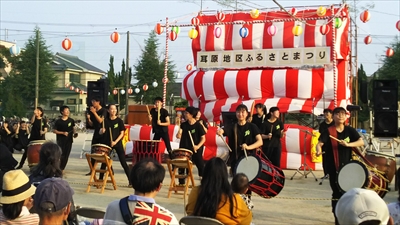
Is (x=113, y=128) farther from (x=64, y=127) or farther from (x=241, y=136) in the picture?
(x=241, y=136)

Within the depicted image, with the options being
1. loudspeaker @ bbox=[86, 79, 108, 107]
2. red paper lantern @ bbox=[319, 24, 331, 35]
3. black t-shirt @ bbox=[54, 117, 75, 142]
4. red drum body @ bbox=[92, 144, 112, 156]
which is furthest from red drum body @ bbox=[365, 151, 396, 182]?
red paper lantern @ bbox=[319, 24, 331, 35]

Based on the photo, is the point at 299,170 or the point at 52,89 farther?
the point at 52,89

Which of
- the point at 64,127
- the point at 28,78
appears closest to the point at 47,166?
the point at 64,127

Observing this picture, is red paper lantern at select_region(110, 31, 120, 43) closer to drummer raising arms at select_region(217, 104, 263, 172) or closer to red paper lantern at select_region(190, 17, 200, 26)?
red paper lantern at select_region(190, 17, 200, 26)

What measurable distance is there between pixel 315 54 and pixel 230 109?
9.79 feet

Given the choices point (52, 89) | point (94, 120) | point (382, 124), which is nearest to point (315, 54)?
point (382, 124)

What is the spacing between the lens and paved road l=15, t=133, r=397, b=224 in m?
7.11

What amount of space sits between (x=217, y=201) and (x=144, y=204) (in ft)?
3.18

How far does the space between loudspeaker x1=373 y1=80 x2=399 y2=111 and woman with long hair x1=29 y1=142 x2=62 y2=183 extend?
635 centimetres

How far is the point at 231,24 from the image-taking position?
16.7m

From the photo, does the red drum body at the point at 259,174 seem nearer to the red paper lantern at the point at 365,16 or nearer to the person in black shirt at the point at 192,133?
the person in black shirt at the point at 192,133

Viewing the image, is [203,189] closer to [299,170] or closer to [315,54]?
[299,170]

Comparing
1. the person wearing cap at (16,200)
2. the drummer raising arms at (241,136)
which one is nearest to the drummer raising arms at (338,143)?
the drummer raising arms at (241,136)

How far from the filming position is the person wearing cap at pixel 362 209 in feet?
8.18
